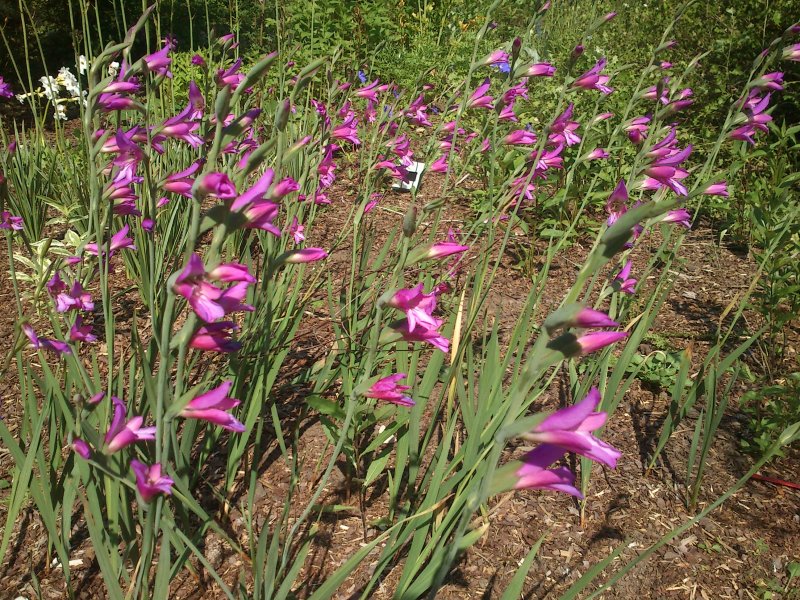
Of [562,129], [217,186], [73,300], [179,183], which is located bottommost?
[73,300]

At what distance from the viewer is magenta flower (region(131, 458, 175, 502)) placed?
1.06 meters

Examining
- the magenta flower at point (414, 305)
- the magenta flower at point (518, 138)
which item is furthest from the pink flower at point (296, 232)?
the magenta flower at point (414, 305)

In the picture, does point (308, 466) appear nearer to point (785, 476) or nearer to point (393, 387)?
point (393, 387)

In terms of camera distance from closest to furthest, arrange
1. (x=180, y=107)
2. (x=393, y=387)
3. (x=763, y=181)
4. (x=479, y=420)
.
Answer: (x=393, y=387) → (x=479, y=420) → (x=763, y=181) → (x=180, y=107)

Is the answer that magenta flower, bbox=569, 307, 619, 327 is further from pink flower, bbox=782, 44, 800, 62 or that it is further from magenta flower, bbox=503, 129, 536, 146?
pink flower, bbox=782, 44, 800, 62

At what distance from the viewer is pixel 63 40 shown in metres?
6.08

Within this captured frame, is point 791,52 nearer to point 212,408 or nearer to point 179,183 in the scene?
point 179,183

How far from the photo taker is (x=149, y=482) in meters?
1.08

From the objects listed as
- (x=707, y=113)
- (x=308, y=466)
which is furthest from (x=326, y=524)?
(x=707, y=113)

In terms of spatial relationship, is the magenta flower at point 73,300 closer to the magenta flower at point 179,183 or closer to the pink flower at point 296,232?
the magenta flower at point 179,183

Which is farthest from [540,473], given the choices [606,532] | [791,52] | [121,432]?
[791,52]

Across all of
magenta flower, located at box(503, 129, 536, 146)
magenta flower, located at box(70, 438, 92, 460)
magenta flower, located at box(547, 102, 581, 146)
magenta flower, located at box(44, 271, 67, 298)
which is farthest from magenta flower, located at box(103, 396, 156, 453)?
magenta flower, located at box(503, 129, 536, 146)

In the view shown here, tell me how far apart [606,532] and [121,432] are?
1387 mm

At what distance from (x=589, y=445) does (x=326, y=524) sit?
3.73 ft
